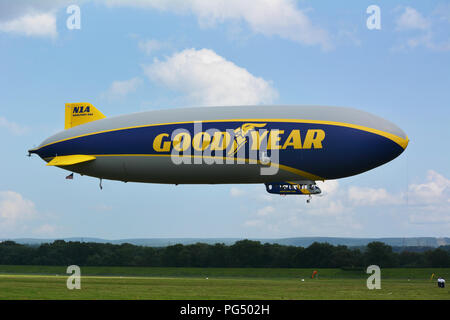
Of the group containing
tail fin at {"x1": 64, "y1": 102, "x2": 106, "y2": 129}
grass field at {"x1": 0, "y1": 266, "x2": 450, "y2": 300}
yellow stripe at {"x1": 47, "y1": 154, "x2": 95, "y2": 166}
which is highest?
tail fin at {"x1": 64, "y1": 102, "x2": 106, "y2": 129}

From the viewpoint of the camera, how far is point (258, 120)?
5469 cm

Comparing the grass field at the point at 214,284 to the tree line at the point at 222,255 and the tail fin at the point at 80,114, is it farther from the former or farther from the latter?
the tail fin at the point at 80,114

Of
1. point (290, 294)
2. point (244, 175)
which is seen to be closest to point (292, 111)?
point (244, 175)

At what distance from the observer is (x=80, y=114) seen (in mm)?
66250

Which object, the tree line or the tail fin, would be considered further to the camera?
the tree line

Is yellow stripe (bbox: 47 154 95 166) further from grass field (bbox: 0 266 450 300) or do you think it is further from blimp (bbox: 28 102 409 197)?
grass field (bbox: 0 266 450 300)

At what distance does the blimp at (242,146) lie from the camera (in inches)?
2105

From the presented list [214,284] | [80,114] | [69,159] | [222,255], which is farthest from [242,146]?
[222,255]

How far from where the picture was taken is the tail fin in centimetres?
6606

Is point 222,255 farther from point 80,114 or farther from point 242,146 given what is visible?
point 242,146

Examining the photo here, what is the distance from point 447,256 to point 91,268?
88.7 m

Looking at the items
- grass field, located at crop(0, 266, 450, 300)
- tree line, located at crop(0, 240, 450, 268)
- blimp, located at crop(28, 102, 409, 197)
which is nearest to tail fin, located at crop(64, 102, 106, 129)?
blimp, located at crop(28, 102, 409, 197)

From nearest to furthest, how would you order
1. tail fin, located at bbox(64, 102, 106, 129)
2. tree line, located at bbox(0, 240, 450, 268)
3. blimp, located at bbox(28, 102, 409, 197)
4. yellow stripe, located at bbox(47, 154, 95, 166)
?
blimp, located at bbox(28, 102, 409, 197) < yellow stripe, located at bbox(47, 154, 95, 166) < tail fin, located at bbox(64, 102, 106, 129) < tree line, located at bbox(0, 240, 450, 268)

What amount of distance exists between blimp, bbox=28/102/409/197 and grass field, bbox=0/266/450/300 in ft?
35.3
